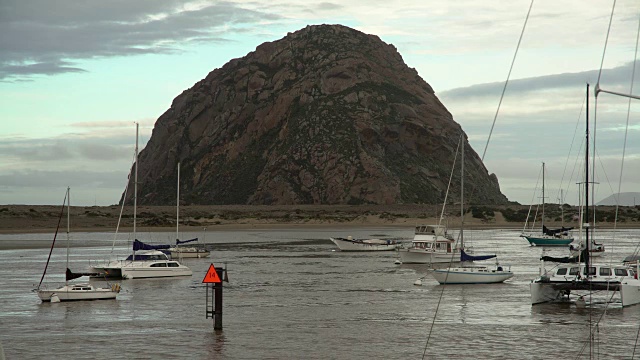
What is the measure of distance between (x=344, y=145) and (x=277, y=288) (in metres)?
138

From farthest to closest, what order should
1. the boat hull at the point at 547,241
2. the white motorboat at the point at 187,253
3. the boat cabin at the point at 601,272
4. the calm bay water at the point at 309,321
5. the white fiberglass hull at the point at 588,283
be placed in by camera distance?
the boat hull at the point at 547,241
the white motorboat at the point at 187,253
the boat cabin at the point at 601,272
the white fiberglass hull at the point at 588,283
the calm bay water at the point at 309,321

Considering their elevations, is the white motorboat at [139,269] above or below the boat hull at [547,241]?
below

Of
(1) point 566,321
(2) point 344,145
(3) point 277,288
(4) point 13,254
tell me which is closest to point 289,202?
(2) point 344,145

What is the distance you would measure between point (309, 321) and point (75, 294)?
13.2 metres

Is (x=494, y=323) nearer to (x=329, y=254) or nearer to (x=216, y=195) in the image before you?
(x=329, y=254)

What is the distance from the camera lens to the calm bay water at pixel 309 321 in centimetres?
2811

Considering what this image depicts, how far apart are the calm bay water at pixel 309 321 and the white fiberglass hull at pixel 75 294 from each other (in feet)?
2.28

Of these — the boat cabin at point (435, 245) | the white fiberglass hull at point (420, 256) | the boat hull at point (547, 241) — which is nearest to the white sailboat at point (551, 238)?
the boat hull at point (547, 241)

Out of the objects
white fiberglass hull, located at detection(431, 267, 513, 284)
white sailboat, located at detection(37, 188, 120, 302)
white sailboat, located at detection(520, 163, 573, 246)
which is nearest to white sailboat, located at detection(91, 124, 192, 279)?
white sailboat, located at detection(37, 188, 120, 302)

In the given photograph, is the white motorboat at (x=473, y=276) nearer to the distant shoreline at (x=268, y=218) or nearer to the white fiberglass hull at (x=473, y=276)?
the white fiberglass hull at (x=473, y=276)

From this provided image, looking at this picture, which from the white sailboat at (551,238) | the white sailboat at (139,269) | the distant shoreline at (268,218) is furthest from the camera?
the distant shoreline at (268,218)

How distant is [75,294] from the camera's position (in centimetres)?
4097

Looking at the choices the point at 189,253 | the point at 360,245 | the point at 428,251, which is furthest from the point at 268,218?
the point at 428,251

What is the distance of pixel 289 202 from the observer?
177 metres
